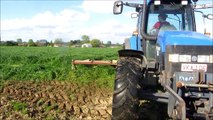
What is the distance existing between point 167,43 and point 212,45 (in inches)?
31.3

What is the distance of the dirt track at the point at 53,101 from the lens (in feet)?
25.9

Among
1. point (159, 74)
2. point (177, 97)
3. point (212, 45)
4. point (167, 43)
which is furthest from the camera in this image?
point (159, 74)

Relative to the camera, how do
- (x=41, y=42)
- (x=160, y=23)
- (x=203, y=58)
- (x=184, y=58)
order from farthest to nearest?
(x=41, y=42) → (x=160, y=23) → (x=184, y=58) → (x=203, y=58)

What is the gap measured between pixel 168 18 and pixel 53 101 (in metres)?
3.52

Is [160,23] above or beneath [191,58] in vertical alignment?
above

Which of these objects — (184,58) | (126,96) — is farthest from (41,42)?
(184,58)

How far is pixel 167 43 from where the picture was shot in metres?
6.48

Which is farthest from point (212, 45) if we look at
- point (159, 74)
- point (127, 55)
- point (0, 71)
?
point (0, 71)

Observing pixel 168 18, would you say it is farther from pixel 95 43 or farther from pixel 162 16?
pixel 95 43

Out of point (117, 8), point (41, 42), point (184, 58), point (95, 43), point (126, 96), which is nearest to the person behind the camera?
point (184, 58)

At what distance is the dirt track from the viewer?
7.88 metres

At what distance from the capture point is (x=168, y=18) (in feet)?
26.2

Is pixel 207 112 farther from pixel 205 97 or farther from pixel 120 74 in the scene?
pixel 120 74

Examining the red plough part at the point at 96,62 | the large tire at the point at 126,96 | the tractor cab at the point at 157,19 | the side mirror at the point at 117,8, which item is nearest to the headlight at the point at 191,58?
the large tire at the point at 126,96
